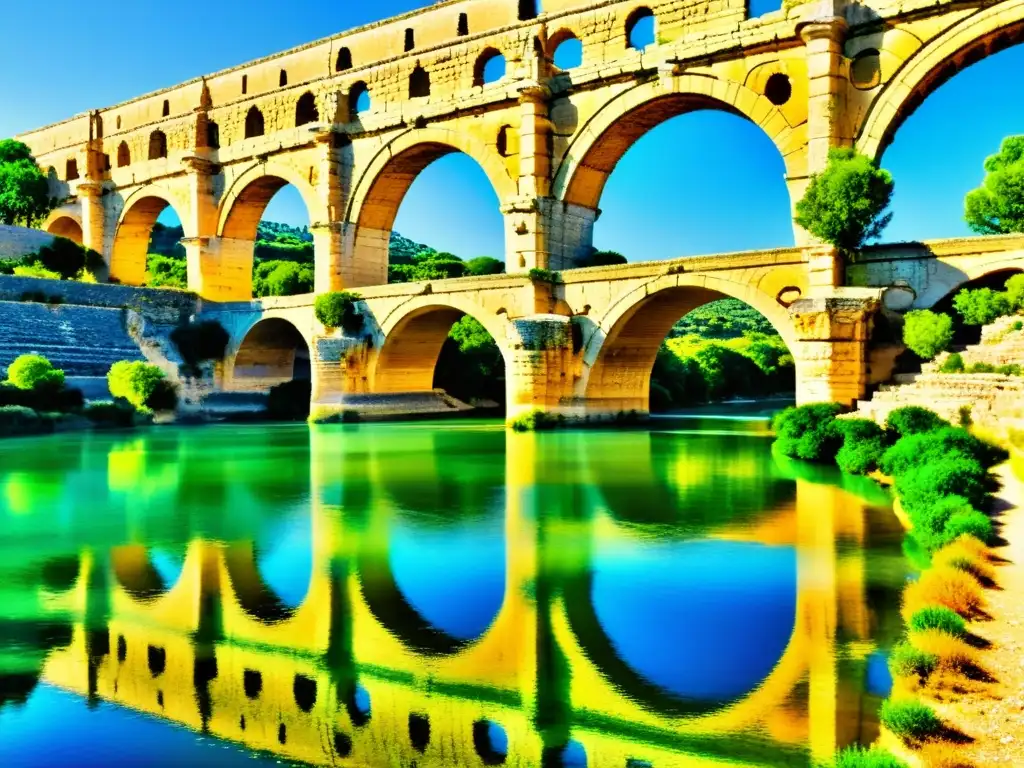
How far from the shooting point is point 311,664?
6.16 metres

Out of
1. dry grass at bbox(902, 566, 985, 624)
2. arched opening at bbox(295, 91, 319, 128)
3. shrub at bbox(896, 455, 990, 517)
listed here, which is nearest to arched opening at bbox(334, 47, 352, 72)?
arched opening at bbox(295, 91, 319, 128)

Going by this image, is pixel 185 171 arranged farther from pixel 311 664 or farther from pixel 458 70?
pixel 311 664

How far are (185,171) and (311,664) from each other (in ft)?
115

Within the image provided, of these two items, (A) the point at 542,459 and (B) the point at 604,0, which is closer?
(A) the point at 542,459

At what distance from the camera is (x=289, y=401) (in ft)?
115

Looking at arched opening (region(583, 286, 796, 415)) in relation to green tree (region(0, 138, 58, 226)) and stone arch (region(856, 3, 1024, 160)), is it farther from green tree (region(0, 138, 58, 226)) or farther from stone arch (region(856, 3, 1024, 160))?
green tree (region(0, 138, 58, 226))

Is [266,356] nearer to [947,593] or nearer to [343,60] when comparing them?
[343,60]

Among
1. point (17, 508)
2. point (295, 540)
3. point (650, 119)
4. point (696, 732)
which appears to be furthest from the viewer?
point (650, 119)

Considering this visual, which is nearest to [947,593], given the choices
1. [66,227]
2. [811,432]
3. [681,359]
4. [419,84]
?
[811,432]

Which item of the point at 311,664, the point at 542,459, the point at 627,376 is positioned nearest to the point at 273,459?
the point at 542,459

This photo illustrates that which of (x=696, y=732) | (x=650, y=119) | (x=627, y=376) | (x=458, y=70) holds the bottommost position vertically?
(x=696, y=732)

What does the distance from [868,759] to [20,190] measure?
47.0 meters

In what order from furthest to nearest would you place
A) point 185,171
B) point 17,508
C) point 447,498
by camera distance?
1. point 185,171
2. point 447,498
3. point 17,508

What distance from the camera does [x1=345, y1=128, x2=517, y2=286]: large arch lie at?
28.3 meters
